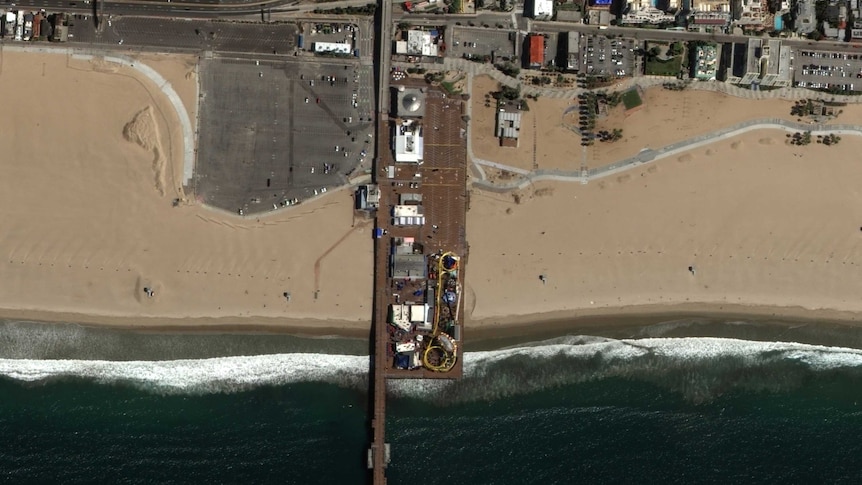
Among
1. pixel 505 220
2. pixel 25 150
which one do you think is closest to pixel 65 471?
pixel 25 150

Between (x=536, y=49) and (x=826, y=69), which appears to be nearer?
(x=536, y=49)

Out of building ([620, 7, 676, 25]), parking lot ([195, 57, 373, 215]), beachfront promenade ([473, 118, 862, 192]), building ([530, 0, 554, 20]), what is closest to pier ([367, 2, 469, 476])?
parking lot ([195, 57, 373, 215])

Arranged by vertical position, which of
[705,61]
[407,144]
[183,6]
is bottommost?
[407,144]

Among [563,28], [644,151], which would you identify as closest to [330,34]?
[563,28]

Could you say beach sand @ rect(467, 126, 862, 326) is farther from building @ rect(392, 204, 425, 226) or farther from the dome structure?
the dome structure

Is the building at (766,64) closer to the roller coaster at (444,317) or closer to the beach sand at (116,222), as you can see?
the roller coaster at (444,317)

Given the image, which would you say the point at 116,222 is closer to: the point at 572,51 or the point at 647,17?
the point at 572,51
